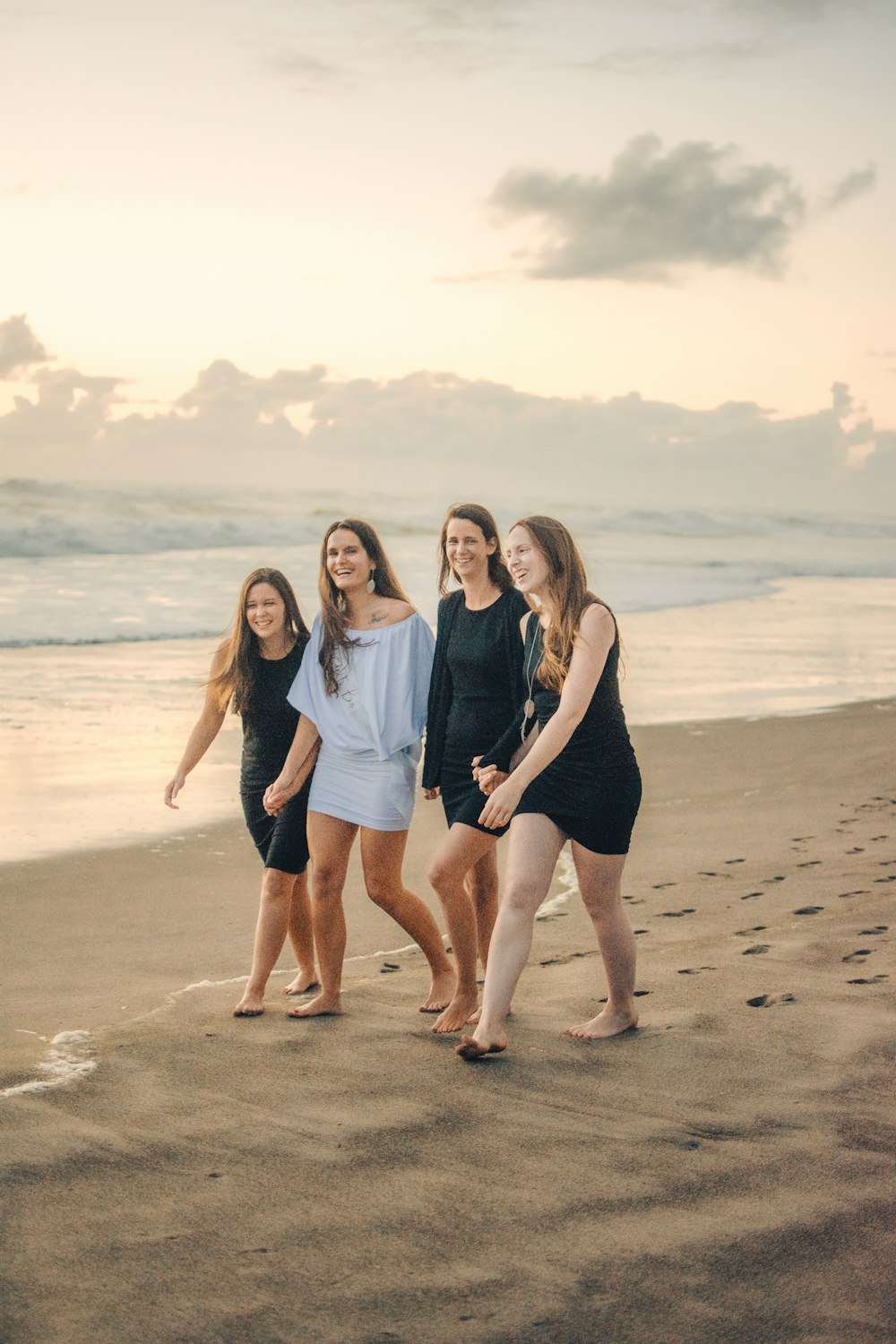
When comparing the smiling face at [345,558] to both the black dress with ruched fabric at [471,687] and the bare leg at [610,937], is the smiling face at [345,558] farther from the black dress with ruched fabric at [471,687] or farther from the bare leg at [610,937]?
the bare leg at [610,937]

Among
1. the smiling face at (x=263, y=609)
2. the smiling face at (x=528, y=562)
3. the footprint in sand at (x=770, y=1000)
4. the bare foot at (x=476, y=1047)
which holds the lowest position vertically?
the footprint in sand at (x=770, y=1000)

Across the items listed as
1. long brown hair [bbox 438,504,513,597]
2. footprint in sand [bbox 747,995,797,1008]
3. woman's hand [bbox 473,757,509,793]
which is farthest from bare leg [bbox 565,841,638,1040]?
long brown hair [bbox 438,504,513,597]

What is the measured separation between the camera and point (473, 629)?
431 centimetres

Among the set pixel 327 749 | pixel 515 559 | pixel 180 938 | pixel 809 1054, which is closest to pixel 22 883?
pixel 180 938

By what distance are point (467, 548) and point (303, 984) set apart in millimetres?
1743

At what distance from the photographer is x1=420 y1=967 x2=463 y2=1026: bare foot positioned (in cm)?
448

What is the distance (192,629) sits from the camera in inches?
698

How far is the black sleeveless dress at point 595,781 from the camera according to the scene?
13.0 ft

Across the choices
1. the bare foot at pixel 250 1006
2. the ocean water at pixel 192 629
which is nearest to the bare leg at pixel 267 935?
the bare foot at pixel 250 1006

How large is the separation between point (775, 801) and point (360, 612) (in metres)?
4.33

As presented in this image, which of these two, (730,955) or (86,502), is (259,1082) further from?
(86,502)

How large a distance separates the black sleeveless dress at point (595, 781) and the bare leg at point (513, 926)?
7 cm

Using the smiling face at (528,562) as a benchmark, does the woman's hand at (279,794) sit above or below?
below

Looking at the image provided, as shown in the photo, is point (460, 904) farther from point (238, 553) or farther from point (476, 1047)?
point (238, 553)
